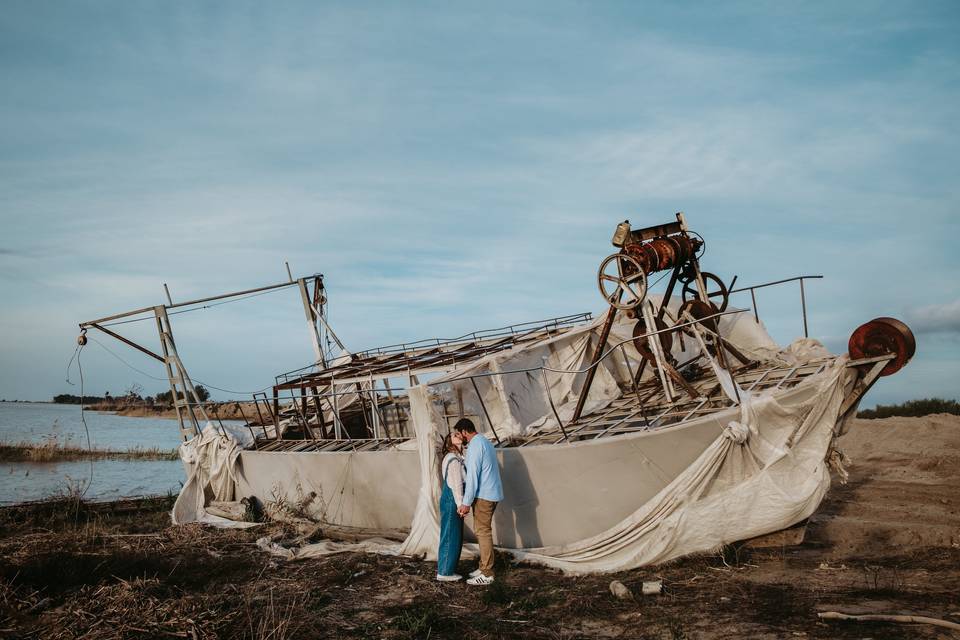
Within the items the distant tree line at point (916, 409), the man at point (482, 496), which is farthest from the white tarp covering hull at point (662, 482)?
the distant tree line at point (916, 409)

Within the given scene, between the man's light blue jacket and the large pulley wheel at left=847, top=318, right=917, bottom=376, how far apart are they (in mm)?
4693

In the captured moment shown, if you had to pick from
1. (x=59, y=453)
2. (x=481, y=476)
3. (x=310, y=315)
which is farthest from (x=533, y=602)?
(x=59, y=453)

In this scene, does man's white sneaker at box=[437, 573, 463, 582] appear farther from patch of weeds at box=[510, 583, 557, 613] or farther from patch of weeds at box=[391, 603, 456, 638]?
patch of weeds at box=[391, 603, 456, 638]

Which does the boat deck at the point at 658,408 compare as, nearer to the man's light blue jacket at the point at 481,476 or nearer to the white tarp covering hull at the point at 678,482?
the white tarp covering hull at the point at 678,482

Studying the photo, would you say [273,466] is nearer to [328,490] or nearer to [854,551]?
[328,490]

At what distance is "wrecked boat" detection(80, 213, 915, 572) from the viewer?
8.45 metres

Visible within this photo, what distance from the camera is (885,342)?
866 cm

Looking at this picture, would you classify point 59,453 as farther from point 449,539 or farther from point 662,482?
point 662,482

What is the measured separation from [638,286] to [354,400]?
7.81 metres

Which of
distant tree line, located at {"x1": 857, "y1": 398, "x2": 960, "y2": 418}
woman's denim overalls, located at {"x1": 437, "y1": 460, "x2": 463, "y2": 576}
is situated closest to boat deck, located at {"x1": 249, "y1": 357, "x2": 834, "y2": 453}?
woman's denim overalls, located at {"x1": 437, "y1": 460, "x2": 463, "y2": 576}

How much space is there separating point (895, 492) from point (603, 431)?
620 cm

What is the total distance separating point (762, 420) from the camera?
854 cm

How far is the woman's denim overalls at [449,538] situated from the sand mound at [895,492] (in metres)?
4.71

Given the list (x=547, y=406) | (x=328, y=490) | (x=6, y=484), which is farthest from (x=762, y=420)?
(x=6, y=484)
